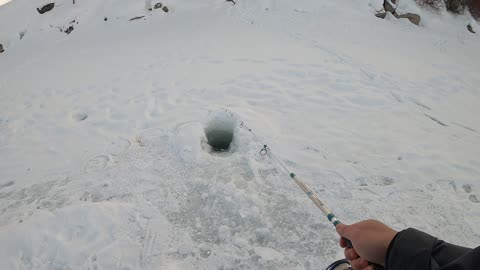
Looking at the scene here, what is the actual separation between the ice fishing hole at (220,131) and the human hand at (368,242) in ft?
9.99

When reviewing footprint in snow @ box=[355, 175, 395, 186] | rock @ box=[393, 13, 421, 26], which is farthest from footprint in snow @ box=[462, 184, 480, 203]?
rock @ box=[393, 13, 421, 26]

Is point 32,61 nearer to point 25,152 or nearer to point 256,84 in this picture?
point 25,152

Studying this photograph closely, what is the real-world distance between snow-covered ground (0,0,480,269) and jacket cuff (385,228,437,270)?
5.23 ft

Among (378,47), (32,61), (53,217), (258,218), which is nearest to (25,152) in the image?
(53,217)

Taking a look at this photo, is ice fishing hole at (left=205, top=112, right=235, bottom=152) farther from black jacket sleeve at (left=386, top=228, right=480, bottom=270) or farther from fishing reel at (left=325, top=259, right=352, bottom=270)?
black jacket sleeve at (left=386, top=228, right=480, bottom=270)

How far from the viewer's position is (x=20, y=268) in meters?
2.92

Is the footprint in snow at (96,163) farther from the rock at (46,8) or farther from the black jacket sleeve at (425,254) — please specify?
the rock at (46,8)

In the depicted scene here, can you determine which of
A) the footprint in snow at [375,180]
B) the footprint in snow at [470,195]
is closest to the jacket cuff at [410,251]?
the footprint in snow at [375,180]

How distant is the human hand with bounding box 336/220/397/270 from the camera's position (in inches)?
64.3

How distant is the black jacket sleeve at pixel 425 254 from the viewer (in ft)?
4.00

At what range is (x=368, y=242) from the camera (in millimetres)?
1695

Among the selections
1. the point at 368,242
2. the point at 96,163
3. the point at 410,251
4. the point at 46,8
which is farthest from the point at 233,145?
the point at 46,8

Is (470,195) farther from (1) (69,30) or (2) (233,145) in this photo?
(1) (69,30)

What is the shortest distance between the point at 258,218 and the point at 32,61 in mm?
9076
